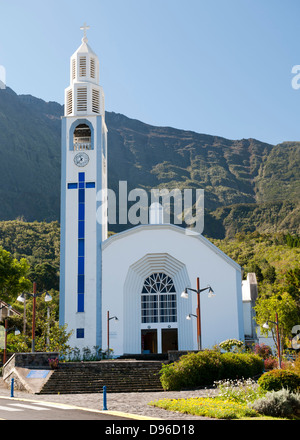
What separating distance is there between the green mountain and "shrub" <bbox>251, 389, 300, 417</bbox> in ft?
354

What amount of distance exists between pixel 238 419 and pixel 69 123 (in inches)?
1184

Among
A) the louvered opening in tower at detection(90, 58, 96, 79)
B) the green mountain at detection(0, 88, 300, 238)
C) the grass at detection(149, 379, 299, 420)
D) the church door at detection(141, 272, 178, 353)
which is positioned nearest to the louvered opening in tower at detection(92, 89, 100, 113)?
the louvered opening in tower at detection(90, 58, 96, 79)

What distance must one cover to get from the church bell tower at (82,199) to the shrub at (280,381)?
21458 mm

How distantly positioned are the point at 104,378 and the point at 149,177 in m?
159

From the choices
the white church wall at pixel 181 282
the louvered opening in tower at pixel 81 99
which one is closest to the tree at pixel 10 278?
the white church wall at pixel 181 282

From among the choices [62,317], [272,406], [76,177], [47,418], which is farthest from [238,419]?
[76,177]

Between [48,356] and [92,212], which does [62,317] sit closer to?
[92,212]

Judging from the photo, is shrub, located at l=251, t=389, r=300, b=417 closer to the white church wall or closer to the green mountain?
the white church wall

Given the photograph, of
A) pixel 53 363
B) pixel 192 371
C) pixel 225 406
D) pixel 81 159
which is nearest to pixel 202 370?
pixel 192 371

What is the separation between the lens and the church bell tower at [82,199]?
35.3 metres

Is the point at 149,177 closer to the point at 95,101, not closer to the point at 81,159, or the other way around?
the point at 95,101

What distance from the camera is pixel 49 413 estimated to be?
12.6 m

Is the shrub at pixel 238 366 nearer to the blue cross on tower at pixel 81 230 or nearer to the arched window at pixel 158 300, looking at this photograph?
the arched window at pixel 158 300

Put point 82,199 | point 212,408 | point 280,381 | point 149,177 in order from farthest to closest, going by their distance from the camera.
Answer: point 149,177, point 82,199, point 280,381, point 212,408
